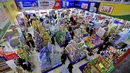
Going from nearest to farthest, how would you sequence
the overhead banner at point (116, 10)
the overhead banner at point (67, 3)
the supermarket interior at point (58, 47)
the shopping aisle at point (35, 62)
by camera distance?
the supermarket interior at point (58, 47)
the overhead banner at point (116, 10)
the shopping aisle at point (35, 62)
the overhead banner at point (67, 3)

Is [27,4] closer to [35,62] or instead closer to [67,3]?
[67,3]

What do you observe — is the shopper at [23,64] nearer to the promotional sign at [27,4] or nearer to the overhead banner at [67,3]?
the promotional sign at [27,4]

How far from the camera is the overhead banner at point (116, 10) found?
155 inches

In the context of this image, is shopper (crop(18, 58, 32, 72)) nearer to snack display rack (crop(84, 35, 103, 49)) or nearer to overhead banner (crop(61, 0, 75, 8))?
snack display rack (crop(84, 35, 103, 49))

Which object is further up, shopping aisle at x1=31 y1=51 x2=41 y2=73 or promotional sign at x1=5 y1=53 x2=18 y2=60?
promotional sign at x1=5 y1=53 x2=18 y2=60

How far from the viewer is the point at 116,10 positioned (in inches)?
173

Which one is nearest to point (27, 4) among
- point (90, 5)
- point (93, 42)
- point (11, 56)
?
point (11, 56)

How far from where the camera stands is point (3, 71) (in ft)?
13.0

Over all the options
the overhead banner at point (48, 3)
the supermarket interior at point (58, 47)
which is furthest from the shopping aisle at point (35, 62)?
the overhead banner at point (48, 3)

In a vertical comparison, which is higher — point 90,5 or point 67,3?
point 67,3

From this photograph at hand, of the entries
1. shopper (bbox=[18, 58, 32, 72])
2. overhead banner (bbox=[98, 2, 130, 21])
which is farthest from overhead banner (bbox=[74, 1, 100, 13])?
shopper (bbox=[18, 58, 32, 72])

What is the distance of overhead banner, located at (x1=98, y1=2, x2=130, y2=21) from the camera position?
3926 millimetres

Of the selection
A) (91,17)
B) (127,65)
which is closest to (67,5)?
(91,17)

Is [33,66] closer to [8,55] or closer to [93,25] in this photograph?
[8,55]
